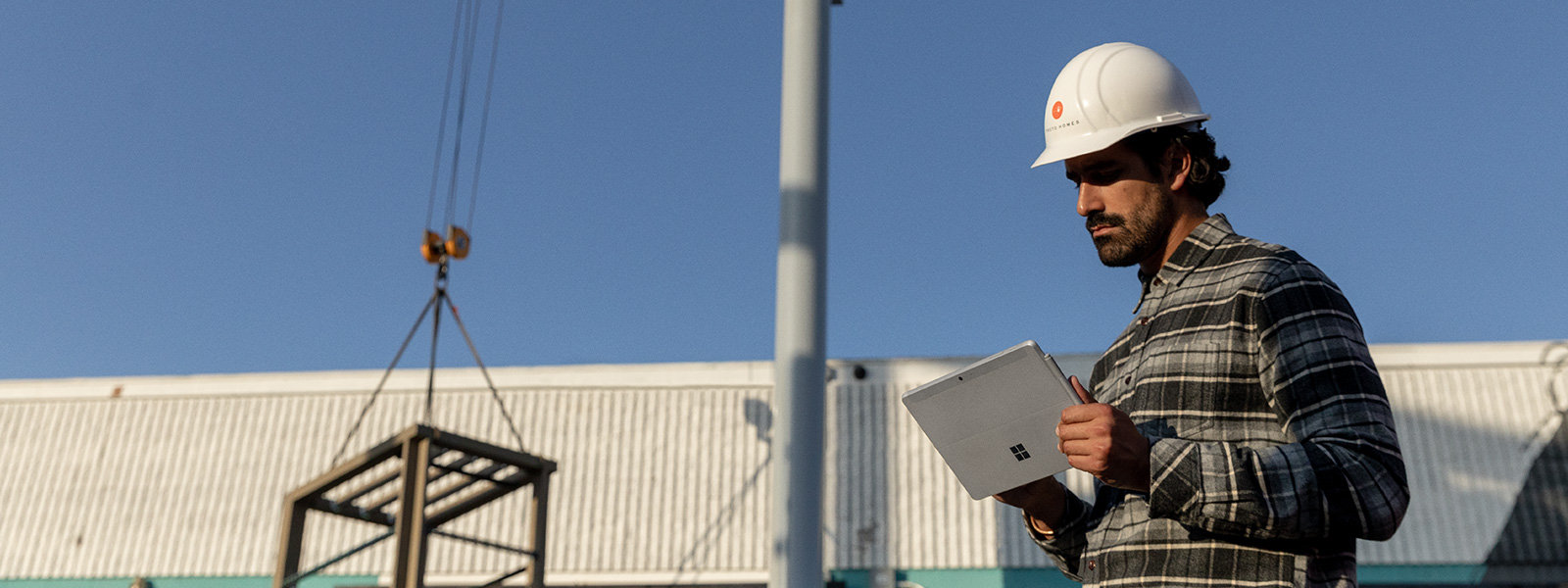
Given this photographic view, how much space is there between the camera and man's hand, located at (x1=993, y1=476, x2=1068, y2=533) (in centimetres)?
271

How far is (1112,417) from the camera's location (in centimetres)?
213

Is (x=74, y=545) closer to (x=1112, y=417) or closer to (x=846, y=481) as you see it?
(x=846, y=481)

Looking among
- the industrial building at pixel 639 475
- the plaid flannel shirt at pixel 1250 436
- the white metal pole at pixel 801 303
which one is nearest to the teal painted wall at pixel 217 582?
the industrial building at pixel 639 475

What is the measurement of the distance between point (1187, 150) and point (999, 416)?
818 millimetres

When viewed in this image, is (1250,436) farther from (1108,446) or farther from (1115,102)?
(1115,102)

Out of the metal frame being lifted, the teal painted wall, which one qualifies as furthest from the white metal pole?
the teal painted wall

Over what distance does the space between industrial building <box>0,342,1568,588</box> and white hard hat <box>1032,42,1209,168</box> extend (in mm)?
16524

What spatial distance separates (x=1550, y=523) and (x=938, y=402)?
19938mm

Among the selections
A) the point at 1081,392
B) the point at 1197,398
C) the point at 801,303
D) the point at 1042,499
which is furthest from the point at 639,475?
the point at 1197,398

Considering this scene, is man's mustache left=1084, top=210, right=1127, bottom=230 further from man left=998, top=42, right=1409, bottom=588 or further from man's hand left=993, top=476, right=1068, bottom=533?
man's hand left=993, top=476, right=1068, bottom=533

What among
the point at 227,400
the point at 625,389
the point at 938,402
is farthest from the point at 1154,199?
the point at 227,400

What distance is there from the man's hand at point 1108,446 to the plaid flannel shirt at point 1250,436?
31 mm

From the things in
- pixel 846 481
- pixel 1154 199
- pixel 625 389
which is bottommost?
pixel 1154 199

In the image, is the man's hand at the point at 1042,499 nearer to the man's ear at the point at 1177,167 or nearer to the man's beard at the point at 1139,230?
the man's beard at the point at 1139,230
